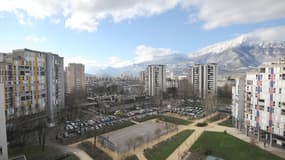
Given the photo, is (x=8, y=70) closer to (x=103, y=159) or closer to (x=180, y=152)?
(x=103, y=159)

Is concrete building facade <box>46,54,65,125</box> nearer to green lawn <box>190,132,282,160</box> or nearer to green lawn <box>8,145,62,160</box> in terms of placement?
green lawn <box>8,145,62,160</box>

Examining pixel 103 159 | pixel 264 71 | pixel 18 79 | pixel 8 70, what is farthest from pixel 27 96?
pixel 264 71

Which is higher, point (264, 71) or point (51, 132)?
point (264, 71)

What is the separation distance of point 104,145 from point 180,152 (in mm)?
12543

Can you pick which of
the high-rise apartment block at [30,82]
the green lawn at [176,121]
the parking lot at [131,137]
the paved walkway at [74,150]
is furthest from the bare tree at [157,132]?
the high-rise apartment block at [30,82]

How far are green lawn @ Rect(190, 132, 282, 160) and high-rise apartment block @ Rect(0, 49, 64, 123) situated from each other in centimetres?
3376

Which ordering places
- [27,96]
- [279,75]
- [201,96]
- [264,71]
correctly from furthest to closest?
[201,96], [27,96], [264,71], [279,75]

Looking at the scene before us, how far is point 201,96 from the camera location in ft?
253

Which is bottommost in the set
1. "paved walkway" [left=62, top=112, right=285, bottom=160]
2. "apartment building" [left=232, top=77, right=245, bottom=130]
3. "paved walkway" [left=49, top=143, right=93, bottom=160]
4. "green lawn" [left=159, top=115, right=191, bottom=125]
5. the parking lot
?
"paved walkway" [left=49, top=143, right=93, bottom=160]

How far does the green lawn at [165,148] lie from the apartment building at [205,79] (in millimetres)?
49662

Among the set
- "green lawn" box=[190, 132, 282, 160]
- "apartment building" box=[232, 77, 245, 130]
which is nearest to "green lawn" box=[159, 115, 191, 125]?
"green lawn" box=[190, 132, 282, 160]

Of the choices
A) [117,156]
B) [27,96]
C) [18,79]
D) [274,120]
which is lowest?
[117,156]

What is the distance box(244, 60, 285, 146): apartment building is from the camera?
2420cm

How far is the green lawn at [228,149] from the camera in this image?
74.9 feet
